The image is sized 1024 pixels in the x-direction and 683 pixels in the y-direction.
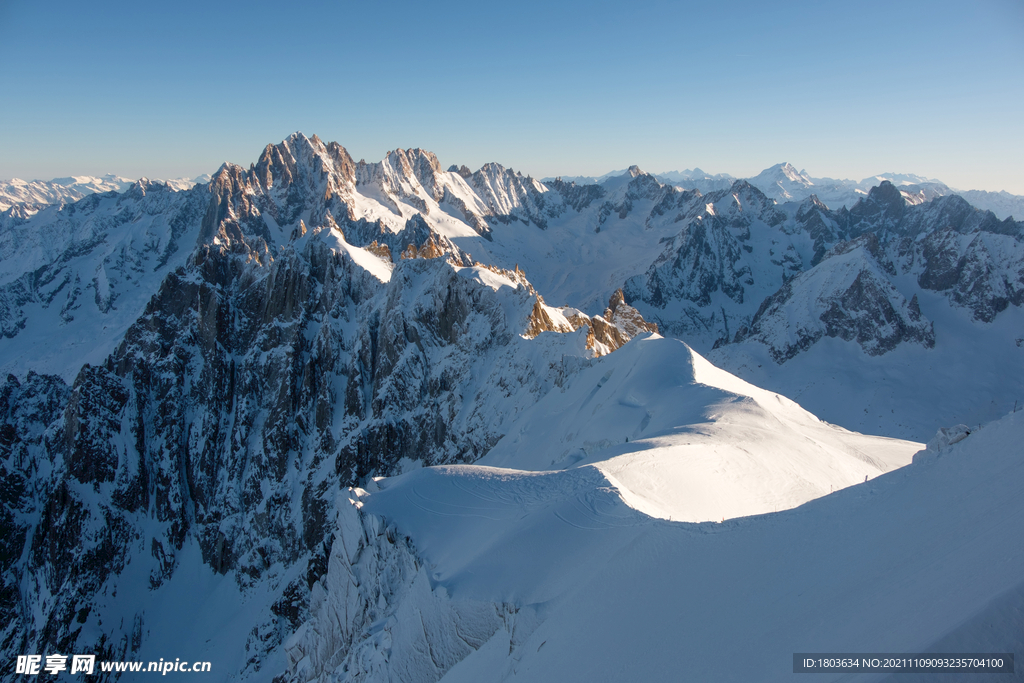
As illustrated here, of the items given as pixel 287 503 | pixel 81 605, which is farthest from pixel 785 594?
pixel 81 605

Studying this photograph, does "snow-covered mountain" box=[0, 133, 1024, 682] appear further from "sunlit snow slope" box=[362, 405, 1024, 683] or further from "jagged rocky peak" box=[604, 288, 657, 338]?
"jagged rocky peak" box=[604, 288, 657, 338]

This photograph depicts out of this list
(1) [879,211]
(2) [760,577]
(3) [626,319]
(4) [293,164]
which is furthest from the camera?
(1) [879,211]

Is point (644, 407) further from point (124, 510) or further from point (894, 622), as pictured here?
point (124, 510)

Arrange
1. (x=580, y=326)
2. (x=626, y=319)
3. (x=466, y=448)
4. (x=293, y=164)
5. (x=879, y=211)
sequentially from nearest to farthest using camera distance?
(x=466, y=448) < (x=580, y=326) < (x=626, y=319) < (x=293, y=164) < (x=879, y=211)

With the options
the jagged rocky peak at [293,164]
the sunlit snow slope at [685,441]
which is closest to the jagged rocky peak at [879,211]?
the sunlit snow slope at [685,441]

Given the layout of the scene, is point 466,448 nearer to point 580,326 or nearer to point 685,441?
point 580,326

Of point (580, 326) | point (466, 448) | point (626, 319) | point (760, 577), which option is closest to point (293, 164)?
point (626, 319)
